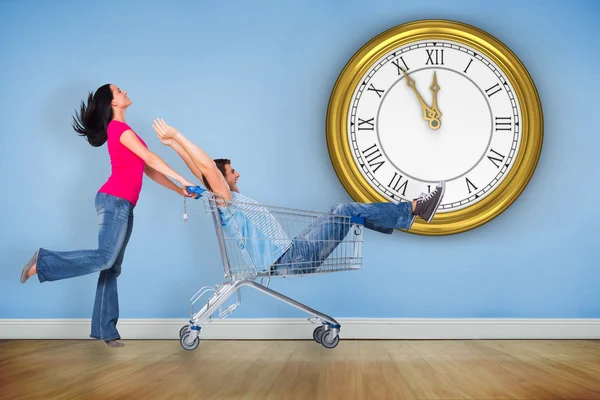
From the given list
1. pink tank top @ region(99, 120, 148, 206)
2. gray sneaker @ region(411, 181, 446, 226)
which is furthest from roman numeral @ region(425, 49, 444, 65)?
pink tank top @ region(99, 120, 148, 206)

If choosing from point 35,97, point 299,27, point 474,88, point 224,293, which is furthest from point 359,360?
point 35,97

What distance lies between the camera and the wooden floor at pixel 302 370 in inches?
88.0

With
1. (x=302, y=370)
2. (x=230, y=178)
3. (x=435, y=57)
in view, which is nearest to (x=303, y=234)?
(x=230, y=178)

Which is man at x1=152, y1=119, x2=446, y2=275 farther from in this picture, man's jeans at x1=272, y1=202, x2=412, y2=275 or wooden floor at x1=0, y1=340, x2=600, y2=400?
wooden floor at x1=0, y1=340, x2=600, y2=400

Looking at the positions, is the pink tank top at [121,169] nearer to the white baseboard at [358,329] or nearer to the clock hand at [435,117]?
the white baseboard at [358,329]

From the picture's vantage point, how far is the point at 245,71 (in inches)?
155

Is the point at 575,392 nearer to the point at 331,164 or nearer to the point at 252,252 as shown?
the point at 252,252

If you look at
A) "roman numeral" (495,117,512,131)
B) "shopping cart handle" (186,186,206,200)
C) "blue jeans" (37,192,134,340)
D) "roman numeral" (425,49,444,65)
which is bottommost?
"blue jeans" (37,192,134,340)

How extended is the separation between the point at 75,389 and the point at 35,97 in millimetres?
2363

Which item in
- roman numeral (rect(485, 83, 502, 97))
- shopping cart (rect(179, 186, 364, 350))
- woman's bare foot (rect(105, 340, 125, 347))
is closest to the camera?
shopping cart (rect(179, 186, 364, 350))

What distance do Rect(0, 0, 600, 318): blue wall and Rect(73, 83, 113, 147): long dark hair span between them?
352mm

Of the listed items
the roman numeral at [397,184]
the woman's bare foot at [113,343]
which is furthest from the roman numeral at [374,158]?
the woman's bare foot at [113,343]

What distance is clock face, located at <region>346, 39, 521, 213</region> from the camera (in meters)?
3.78

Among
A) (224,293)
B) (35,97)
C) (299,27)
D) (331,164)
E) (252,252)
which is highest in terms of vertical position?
(299,27)
